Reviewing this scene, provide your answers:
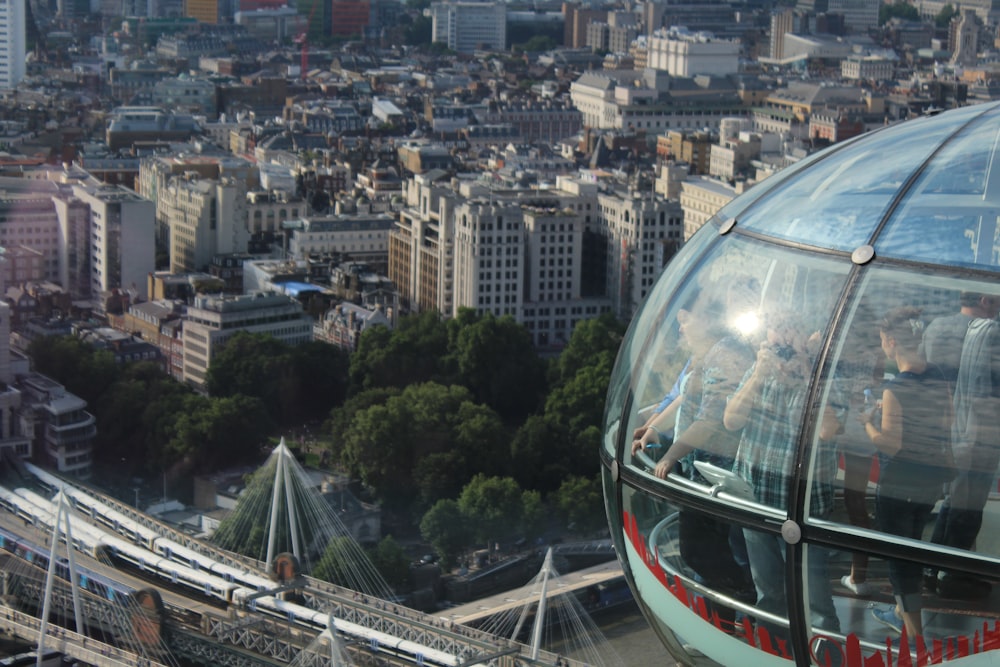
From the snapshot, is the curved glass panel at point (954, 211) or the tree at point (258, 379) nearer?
the curved glass panel at point (954, 211)

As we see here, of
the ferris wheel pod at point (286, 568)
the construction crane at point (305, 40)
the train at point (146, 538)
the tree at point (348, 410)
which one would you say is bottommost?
the train at point (146, 538)

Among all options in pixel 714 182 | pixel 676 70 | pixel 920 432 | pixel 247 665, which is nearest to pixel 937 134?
pixel 920 432

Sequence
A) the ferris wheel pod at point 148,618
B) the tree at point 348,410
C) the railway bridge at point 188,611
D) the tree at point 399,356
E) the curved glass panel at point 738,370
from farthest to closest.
Answer: the tree at point 399,356 < the tree at point 348,410 < the ferris wheel pod at point 148,618 < the railway bridge at point 188,611 < the curved glass panel at point 738,370

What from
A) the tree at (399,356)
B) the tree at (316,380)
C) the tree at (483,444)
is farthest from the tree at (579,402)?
the tree at (316,380)

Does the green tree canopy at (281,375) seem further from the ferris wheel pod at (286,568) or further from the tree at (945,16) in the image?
the tree at (945,16)

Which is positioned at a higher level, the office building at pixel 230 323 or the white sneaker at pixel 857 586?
the white sneaker at pixel 857 586

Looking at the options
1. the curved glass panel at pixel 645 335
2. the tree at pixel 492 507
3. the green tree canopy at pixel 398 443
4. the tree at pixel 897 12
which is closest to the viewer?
the curved glass panel at pixel 645 335
